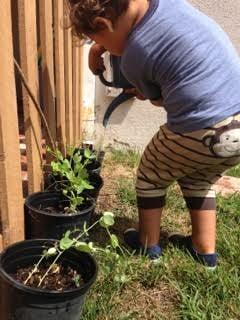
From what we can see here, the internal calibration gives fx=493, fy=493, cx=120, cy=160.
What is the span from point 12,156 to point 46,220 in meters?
0.34

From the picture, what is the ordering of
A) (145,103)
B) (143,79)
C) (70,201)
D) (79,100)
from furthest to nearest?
(145,103), (79,100), (70,201), (143,79)

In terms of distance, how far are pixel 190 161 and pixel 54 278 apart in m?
0.74

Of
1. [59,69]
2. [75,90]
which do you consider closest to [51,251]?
[59,69]

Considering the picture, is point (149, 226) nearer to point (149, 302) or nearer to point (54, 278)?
point (149, 302)

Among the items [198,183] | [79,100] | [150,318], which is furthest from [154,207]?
[79,100]

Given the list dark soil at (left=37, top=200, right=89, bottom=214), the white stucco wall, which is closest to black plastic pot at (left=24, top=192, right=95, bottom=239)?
dark soil at (left=37, top=200, right=89, bottom=214)

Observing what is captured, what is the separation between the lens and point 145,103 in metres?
3.73

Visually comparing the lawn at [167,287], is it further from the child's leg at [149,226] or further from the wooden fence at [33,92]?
the wooden fence at [33,92]

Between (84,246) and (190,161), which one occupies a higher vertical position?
(190,161)

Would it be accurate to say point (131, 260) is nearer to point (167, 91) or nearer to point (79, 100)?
point (167, 91)

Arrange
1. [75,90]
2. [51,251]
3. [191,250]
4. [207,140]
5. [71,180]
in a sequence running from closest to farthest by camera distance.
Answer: [51,251]
[207,140]
[71,180]
[191,250]
[75,90]

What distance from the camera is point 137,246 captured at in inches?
92.9

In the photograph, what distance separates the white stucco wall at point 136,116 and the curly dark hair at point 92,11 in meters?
1.78

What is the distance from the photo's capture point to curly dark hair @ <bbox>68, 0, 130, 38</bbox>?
177 centimetres
